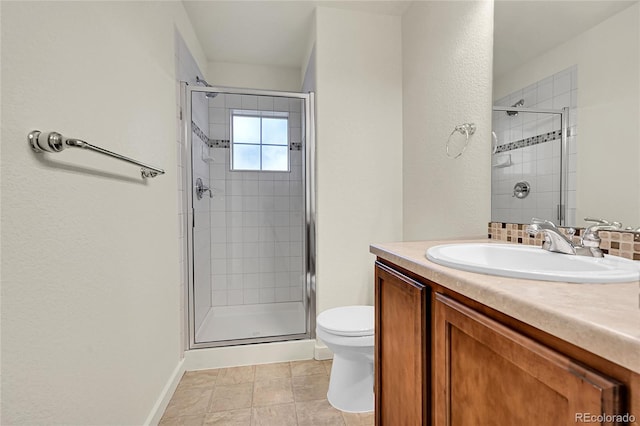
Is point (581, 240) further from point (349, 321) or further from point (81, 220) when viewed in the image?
point (81, 220)

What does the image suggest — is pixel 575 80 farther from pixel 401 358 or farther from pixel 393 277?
pixel 401 358

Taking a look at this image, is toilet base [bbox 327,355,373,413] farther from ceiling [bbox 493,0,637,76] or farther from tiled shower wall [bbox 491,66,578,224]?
ceiling [bbox 493,0,637,76]

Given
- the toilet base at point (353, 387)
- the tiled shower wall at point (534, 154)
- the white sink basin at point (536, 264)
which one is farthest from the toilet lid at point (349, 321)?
the tiled shower wall at point (534, 154)

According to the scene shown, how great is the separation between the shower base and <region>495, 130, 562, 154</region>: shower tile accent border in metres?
1.66

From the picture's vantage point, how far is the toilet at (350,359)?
1419 mm

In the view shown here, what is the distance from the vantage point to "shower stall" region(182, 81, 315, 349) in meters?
2.06

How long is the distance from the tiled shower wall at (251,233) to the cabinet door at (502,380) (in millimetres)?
1864

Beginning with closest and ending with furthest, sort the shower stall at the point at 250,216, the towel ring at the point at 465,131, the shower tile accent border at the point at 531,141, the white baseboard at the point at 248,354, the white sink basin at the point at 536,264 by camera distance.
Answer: the white sink basin at the point at 536,264, the shower tile accent border at the point at 531,141, the towel ring at the point at 465,131, the white baseboard at the point at 248,354, the shower stall at the point at 250,216

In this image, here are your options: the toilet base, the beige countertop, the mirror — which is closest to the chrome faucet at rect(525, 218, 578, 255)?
the mirror

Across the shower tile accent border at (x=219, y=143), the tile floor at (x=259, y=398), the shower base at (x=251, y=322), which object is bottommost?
the tile floor at (x=259, y=398)

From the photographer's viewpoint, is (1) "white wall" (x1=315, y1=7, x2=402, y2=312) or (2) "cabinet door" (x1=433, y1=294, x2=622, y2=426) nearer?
(2) "cabinet door" (x1=433, y1=294, x2=622, y2=426)

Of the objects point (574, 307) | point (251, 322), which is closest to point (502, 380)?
point (574, 307)

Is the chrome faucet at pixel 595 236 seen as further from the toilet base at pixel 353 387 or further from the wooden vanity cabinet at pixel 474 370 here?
the toilet base at pixel 353 387

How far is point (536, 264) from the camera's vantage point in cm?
89
